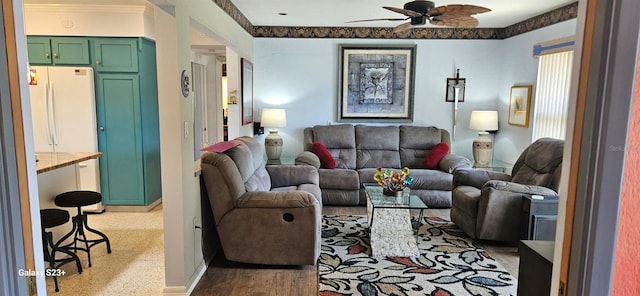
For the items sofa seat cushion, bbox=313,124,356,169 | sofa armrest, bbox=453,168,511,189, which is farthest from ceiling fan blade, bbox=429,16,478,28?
sofa seat cushion, bbox=313,124,356,169

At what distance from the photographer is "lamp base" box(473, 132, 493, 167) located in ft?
17.4

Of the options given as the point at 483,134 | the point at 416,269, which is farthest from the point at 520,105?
the point at 416,269

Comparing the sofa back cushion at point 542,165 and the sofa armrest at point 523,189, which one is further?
A: the sofa back cushion at point 542,165

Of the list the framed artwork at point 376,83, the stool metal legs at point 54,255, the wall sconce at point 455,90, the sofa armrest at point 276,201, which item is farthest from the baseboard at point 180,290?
the wall sconce at point 455,90

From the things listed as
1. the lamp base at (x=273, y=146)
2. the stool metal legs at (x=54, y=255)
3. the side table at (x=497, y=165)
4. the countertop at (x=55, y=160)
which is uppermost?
the countertop at (x=55, y=160)

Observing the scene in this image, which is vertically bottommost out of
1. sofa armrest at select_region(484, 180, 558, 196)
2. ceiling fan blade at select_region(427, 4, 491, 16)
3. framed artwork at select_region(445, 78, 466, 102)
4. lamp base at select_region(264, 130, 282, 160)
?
sofa armrest at select_region(484, 180, 558, 196)

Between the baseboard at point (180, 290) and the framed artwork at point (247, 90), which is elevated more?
the framed artwork at point (247, 90)

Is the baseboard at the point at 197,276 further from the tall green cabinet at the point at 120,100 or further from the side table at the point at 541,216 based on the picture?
the side table at the point at 541,216

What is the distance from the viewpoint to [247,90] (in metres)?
5.12

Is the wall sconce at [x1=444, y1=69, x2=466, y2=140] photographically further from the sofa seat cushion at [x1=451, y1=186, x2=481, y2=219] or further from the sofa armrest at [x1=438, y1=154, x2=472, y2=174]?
the sofa seat cushion at [x1=451, y1=186, x2=481, y2=219]

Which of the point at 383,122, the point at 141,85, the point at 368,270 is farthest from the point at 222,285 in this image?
the point at 383,122

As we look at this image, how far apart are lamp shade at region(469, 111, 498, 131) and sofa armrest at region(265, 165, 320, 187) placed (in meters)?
2.54

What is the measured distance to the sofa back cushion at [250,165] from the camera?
3.25 meters

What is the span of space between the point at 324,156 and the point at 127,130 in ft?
7.89
